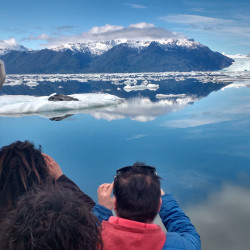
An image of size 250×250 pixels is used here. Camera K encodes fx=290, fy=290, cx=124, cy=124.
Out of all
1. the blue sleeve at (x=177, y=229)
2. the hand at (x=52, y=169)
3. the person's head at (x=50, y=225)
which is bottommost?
the blue sleeve at (x=177, y=229)

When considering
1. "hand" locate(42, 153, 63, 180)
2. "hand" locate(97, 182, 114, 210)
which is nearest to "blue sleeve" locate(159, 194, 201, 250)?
"hand" locate(97, 182, 114, 210)

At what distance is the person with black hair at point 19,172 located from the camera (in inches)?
46.5

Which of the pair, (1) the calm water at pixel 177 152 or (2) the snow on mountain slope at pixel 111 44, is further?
(2) the snow on mountain slope at pixel 111 44

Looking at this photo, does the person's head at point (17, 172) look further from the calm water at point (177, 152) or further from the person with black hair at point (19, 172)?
the calm water at point (177, 152)

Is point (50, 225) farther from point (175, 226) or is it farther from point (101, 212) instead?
point (175, 226)

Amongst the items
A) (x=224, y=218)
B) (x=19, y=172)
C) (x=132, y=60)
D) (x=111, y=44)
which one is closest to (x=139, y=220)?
(x=19, y=172)

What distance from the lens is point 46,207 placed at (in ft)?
2.35

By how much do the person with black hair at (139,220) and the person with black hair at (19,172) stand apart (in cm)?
24

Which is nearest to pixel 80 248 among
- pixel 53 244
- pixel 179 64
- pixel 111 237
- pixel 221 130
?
pixel 53 244

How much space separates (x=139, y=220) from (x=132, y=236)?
3.5 inches

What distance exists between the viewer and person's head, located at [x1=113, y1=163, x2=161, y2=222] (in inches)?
38.0

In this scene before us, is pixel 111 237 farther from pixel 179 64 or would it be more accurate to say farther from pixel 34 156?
pixel 179 64

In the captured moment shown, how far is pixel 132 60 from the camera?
93.1 metres

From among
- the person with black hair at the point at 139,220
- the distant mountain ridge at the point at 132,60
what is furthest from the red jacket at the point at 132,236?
the distant mountain ridge at the point at 132,60
